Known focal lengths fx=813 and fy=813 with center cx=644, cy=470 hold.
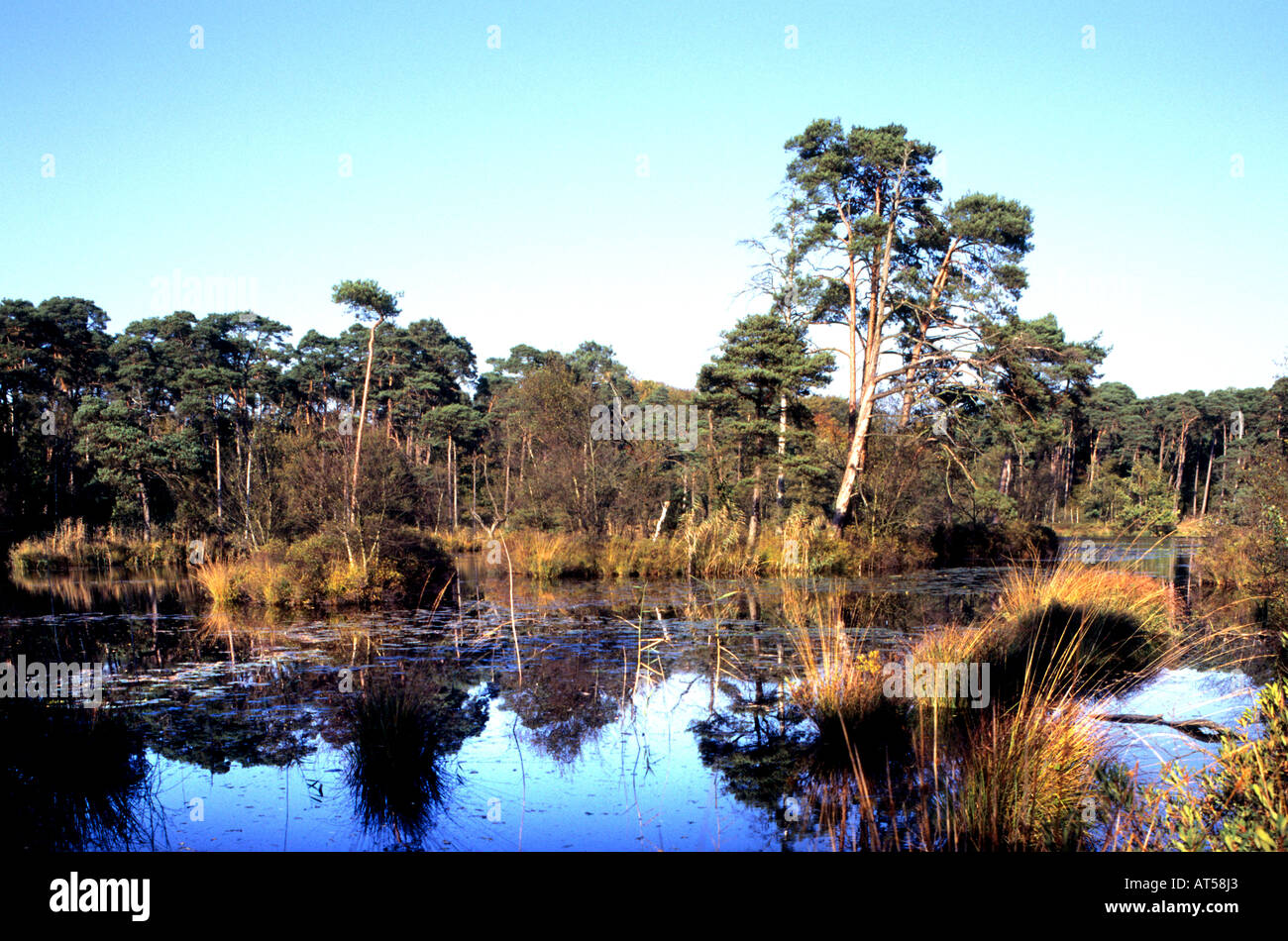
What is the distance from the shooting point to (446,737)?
6.17 meters

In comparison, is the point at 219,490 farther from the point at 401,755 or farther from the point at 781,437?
the point at 401,755

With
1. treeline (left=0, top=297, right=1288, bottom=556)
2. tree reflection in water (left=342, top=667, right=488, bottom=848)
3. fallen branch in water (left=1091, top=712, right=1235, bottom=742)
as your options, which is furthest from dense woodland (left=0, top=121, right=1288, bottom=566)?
fallen branch in water (left=1091, top=712, right=1235, bottom=742)

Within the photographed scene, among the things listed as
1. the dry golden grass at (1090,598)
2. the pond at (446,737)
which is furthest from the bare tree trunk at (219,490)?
the dry golden grass at (1090,598)

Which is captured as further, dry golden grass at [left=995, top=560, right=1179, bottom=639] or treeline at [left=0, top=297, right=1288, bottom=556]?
treeline at [left=0, top=297, right=1288, bottom=556]

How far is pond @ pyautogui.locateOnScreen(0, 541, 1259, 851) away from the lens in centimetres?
448

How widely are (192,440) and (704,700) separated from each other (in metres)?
27.4

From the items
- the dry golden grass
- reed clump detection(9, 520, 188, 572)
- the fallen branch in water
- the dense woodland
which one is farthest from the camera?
reed clump detection(9, 520, 188, 572)

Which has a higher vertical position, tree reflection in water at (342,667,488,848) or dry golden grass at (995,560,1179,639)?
dry golden grass at (995,560,1179,639)

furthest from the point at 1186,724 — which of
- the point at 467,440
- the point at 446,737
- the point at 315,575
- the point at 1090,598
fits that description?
the point at 467,440

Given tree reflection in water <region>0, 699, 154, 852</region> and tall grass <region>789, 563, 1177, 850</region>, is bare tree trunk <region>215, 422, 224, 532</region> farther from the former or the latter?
tall grass <region>789, 563, 1177, 850</region>

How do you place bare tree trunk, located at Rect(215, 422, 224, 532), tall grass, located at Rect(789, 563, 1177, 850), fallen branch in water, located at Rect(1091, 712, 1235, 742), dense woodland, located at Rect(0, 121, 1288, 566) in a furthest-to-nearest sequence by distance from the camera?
bare tree trunk, located at Rect(215, 422, 224, 532), dense woodland, located at Rect(0, 121, 1288, 566), fallen branch in water, located at Rect(1091, 712, 1235, 742), tall grass, located at Rect(789, 563, 1177, 850)
